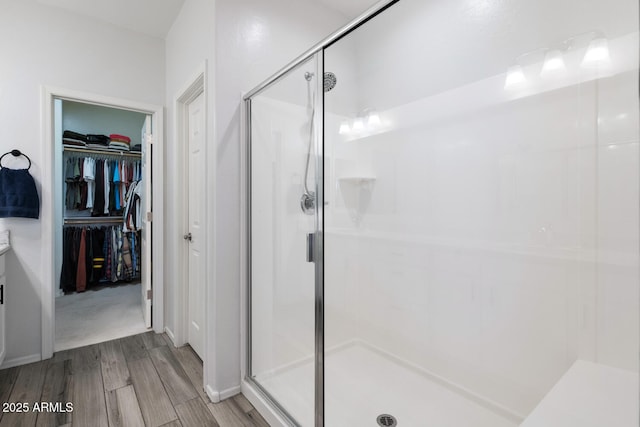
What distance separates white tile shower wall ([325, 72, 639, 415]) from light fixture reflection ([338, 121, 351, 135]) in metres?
0.11

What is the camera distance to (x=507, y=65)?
1692 millimetres

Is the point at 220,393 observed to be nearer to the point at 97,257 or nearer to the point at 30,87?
the point at 30,87

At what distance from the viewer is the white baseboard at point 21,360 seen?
226cm

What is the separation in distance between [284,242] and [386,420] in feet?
3.77

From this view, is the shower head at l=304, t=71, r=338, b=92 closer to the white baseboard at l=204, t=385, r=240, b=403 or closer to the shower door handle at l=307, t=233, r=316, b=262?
the shower door handle at l=307, t=233, r=316, b=262

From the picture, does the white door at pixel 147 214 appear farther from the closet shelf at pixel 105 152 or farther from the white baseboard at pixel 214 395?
the closet shelf at pixel 105 152

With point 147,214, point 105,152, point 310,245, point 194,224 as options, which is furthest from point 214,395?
point 105,152

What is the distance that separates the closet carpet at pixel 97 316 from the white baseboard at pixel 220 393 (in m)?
1.37

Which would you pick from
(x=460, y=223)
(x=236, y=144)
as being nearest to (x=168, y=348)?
(x=236, y=144)

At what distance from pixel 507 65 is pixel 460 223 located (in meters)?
0.91

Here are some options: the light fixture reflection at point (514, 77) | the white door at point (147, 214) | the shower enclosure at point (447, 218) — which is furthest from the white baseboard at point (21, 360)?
the light fixture reflection at point (514, 77)

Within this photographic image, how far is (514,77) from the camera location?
168cm

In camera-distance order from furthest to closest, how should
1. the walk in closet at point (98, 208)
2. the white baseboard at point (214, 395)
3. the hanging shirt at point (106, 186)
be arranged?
the hanging shirt at point (106, 186)
the walk in closet at point (98, 208)
the white baseboard at point (214, 395)

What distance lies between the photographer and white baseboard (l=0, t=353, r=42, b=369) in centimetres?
226
